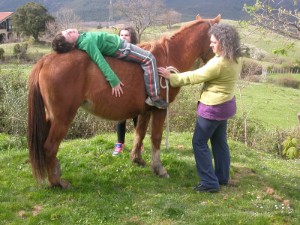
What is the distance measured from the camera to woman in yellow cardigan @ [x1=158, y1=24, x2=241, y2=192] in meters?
4.83

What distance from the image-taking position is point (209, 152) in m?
5.22

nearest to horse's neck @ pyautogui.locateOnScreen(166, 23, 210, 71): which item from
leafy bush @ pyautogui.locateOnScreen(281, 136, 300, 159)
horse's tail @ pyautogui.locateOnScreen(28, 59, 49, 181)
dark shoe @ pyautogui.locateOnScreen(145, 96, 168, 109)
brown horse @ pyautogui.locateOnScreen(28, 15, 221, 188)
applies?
brown horse @ pyautogui.locateOnScreen(28, 15, 221, 188)

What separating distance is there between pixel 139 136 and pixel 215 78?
171 cm

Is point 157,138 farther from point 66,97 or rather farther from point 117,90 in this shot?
point 66,97

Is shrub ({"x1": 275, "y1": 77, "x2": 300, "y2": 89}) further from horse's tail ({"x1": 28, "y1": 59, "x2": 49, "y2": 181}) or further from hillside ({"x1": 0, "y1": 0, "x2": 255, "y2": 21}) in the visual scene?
hillside ({"x1": 0, "y1": 0, "x2": 255, "y2": 21})

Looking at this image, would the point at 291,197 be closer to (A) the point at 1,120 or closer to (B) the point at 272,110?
(A) the point at 1,120

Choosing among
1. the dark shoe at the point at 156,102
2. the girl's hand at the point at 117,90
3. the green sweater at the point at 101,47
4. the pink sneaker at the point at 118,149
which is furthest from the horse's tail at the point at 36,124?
the pink sneaker at the point at 118,149

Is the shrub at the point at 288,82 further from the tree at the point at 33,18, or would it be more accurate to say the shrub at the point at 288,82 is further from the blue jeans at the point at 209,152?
the tree at the point at 33,18

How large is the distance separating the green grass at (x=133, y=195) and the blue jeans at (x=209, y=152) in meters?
0.22

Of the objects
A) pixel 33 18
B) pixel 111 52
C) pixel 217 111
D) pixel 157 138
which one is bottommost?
pixel 33 18

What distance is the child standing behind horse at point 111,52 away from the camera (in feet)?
15.4

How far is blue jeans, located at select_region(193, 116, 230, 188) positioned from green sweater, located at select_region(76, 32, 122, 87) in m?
1.35

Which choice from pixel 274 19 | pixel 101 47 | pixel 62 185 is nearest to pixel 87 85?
pixel 101 47

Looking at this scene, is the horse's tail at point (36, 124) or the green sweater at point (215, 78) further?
the green sweater at point (215, 78)
